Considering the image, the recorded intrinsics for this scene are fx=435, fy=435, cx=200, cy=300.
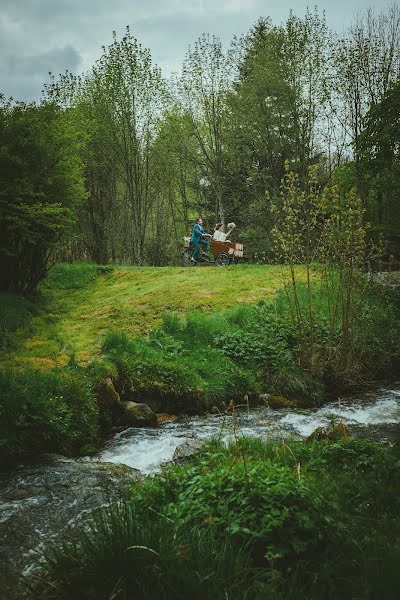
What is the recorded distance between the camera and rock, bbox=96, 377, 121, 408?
21.9ft

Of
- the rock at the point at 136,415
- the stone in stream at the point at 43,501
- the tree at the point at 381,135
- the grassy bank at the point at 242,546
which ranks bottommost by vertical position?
the rock at the point at 136,415

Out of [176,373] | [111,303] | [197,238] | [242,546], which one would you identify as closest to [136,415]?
[176,373]

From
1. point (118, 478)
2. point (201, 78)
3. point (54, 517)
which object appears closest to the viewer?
point (54, 517)

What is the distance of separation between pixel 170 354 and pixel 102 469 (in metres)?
3.65

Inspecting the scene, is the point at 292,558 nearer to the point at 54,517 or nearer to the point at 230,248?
the point at 54,517

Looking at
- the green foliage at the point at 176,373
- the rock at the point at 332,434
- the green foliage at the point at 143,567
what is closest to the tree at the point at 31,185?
the green foliage at the point at 176,373

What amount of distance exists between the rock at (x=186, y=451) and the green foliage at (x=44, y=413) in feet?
4.86

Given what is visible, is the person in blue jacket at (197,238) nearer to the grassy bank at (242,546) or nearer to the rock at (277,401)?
the rock at (277,401)

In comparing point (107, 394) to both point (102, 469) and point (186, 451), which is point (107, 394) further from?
point (186, 451)

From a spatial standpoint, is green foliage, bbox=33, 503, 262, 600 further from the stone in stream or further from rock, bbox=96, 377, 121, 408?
rock, bbox=96, 377, 121, 408

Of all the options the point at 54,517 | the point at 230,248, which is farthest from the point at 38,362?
the point at 230,248

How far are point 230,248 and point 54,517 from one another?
14.7 metres

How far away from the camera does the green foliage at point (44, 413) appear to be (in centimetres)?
527

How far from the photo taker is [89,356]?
26.5ft
